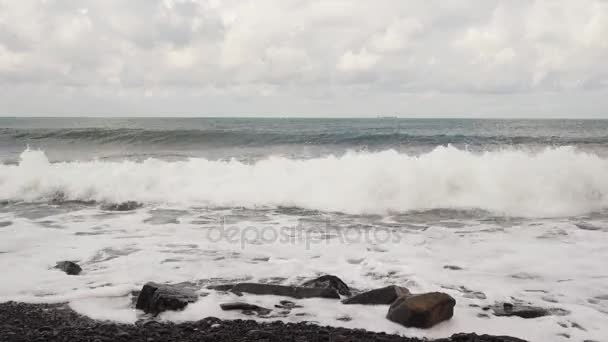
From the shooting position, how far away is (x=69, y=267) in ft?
19.0

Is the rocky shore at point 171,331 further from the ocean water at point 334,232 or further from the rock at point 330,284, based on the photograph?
the rock at point 330,284

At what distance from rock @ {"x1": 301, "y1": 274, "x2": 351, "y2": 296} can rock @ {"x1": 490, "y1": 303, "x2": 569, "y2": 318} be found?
56.1 inches

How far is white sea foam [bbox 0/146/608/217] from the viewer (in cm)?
1091

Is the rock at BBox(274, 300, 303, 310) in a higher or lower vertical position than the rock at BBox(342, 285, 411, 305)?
lower

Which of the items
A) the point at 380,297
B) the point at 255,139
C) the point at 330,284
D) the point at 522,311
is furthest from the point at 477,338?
the point at 255,139

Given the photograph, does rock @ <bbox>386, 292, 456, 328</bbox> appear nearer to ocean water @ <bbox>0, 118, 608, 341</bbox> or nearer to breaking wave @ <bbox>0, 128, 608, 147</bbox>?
ocean water @ <bbox>0, 118, 608, 341</bbox>

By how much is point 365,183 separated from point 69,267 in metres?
7.36

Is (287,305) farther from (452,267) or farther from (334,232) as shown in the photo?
(334,232)

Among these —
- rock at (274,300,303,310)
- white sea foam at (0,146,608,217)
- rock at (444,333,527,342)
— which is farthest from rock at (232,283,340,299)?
white sea foam at (0,146,608,217)

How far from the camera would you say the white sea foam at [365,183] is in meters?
10.9

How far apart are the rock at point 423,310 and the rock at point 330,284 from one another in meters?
0.81

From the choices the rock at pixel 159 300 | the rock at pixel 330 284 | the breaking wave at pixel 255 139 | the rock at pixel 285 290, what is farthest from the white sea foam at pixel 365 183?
the breaking wave at pixel 255 139

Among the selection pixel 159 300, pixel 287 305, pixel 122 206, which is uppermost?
pixel 159 300

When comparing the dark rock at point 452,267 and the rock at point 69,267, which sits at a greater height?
the rock at point 69,267
